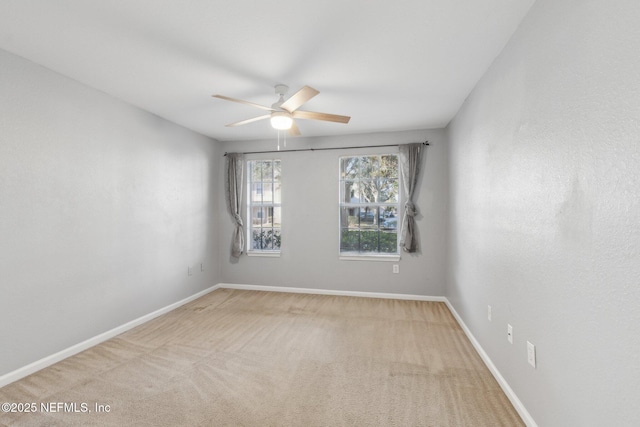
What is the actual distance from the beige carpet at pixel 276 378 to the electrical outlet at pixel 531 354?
44 cm

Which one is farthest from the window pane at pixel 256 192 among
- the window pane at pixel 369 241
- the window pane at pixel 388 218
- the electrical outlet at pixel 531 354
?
the electrical outlet at pixel 531 354

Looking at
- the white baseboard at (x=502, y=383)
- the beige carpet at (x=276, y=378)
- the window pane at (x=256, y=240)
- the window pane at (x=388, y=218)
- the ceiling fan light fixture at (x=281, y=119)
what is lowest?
the beige carpet at (x=276, y=378)

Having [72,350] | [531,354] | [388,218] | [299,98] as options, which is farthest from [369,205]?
[72,350]

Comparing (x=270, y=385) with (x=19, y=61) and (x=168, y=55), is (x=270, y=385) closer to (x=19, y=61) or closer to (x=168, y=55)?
(x=168, y=55)

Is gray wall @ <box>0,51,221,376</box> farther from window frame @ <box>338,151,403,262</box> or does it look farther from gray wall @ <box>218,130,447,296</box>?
window frame @ <box>338,151,403,262</box>

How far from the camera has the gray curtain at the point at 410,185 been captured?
4.34 metres

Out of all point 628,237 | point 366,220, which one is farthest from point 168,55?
point 366,220

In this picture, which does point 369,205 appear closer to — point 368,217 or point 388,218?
point 368,217

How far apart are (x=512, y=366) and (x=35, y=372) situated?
3712mm

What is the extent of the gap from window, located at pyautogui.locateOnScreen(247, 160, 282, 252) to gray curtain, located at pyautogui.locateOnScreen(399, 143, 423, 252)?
2.04m

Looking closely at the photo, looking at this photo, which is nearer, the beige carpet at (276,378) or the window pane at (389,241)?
the beige carpet at (276,378)

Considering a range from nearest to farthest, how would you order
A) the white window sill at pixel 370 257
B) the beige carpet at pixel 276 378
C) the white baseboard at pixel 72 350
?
the beige carpet at pixel 276 378
the white baseboard at pixel 72 350
the white window sill at pixel 370 257

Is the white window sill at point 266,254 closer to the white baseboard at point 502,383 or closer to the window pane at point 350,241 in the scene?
the window pane at point 350,241

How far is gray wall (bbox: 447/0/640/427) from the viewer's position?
1070mm
